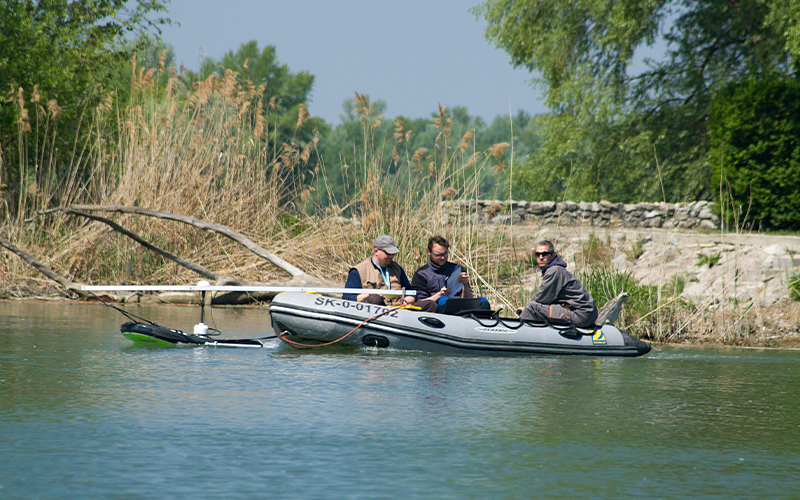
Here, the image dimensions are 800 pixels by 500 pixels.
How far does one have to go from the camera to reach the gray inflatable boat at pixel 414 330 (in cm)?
792

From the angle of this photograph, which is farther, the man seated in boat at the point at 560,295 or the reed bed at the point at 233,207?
the reed bed at the point at 233,207

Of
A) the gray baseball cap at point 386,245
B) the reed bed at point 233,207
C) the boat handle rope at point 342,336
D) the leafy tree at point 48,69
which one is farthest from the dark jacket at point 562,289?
the leafy tree at point 48,69

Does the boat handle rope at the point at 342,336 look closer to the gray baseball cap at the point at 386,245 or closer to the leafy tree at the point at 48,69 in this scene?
the gray baseball cap at the point at 386,245

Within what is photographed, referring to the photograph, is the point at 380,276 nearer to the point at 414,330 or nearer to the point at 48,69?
the point at 414,330

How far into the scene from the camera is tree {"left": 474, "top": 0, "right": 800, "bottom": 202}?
21.2 m

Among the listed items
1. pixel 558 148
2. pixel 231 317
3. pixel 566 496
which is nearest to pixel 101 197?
pixel 231 317

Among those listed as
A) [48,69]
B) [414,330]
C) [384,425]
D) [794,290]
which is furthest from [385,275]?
[48,69]

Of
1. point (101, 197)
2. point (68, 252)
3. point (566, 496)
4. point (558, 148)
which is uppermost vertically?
point (558, 148)

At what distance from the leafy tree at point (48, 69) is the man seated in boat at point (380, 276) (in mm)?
6940

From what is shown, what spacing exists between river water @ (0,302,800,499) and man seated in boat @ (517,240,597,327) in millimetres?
551

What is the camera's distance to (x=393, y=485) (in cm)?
367

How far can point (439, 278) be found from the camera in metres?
8.66

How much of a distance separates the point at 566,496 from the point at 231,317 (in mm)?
7865

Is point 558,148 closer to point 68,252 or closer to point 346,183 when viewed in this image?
point 346,183
